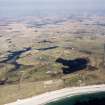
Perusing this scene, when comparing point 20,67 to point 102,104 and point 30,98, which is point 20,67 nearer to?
point 30,98

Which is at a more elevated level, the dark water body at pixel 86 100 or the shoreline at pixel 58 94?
the shoreline at pixel 58 94

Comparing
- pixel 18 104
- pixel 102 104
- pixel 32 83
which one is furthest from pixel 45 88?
pixel 102 104

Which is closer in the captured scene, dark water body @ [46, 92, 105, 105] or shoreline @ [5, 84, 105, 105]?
dark water body @ [46, 92, 105, 105]

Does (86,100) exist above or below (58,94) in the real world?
below

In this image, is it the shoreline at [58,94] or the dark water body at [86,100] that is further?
the shoreline at [58,94]
